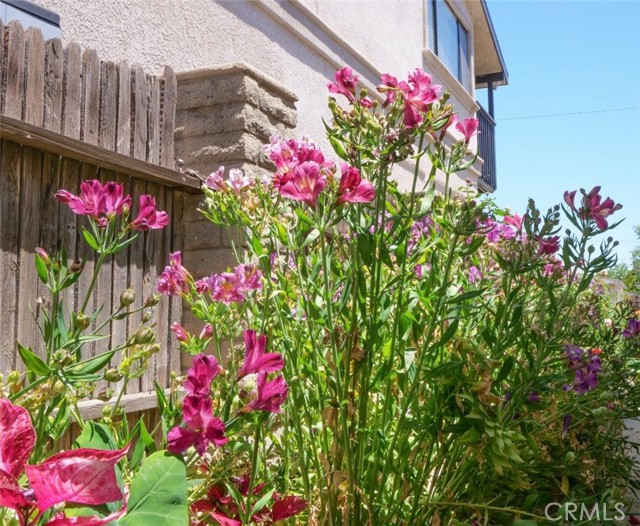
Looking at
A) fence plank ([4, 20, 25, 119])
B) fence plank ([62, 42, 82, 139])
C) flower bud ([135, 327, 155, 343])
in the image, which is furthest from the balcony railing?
flower bud ([135, 327, 155, 343])

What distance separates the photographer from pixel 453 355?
1.41 meters

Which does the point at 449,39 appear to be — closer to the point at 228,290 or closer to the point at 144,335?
the point at 228,290

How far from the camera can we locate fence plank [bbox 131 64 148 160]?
127 inches

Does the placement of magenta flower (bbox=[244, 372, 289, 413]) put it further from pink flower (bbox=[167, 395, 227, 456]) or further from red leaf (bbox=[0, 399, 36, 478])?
red leaf (bbox=[0, 399, 36, 478])

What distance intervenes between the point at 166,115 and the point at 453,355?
96.6 inches

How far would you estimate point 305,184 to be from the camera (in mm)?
1237

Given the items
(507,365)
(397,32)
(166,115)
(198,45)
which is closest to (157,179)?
(166,115)

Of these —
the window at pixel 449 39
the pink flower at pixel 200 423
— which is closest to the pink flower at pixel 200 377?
the pink flower at pixel 200 423

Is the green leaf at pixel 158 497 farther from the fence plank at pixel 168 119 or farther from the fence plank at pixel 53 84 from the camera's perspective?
the fence plank at pixel 168 119

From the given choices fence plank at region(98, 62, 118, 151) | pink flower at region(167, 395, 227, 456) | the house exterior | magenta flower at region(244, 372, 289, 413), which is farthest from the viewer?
the house exterior

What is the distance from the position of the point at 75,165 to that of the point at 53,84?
0.34 m

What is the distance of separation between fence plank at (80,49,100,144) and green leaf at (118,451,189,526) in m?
2.60

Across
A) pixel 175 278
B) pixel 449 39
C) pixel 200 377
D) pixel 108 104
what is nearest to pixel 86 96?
pixel 108 104

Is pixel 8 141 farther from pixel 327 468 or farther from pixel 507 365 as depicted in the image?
pixel 507 365
